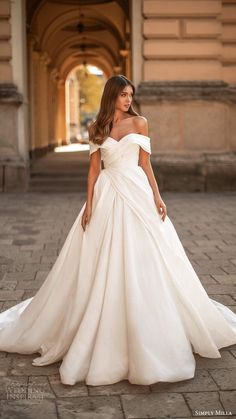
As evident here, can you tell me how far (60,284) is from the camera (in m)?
4.11

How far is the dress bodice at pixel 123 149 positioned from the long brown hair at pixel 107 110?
5 centimetres

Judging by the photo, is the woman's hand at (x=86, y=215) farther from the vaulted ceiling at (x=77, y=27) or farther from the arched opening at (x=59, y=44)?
the vaulted ceiling at (x=77, y=27)

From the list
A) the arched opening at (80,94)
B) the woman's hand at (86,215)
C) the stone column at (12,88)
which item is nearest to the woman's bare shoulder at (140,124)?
the woman's hand at (86,215)

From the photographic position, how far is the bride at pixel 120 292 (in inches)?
143

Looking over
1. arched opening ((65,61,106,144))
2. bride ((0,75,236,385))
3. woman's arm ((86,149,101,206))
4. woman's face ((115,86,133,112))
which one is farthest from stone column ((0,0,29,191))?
arched opening ((65,61,106,144))

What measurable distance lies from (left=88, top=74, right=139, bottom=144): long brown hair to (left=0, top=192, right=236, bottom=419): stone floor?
1419mm

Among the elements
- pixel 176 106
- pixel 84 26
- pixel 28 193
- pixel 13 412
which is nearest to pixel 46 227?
pixel 28 193

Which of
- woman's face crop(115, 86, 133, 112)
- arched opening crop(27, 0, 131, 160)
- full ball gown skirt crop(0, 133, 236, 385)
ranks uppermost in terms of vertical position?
arched opening crop(27, 0, 131, 160)

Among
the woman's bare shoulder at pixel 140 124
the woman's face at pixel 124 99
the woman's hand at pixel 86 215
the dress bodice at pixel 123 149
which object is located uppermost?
the woman's face at pixel 124 99

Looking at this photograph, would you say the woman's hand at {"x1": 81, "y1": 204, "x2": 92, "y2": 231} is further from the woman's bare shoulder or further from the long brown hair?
the woman's bare shoulder

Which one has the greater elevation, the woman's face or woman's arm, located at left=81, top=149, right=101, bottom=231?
the woman's face

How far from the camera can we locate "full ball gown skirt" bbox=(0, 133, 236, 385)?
363 cm

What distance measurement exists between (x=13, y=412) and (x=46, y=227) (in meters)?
6.17

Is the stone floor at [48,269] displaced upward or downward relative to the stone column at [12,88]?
downward
